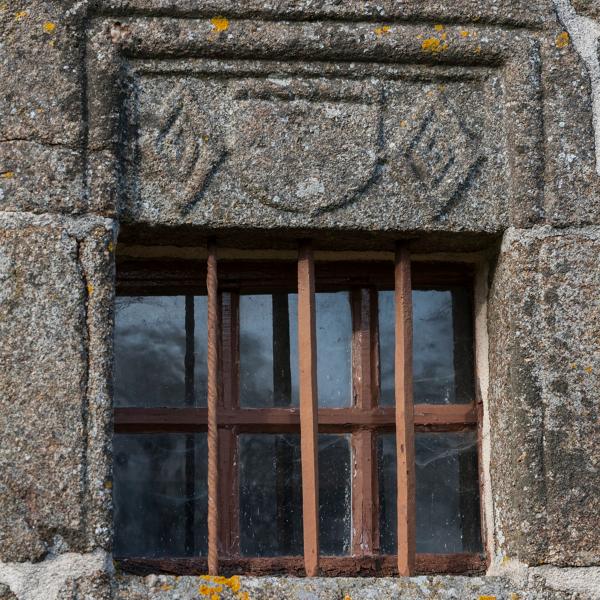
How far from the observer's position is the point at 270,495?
2453mm

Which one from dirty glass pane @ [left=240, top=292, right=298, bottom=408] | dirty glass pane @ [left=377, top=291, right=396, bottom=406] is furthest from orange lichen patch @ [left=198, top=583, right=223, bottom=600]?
dirty glass pane @ [left=377, top=291, right=396, bottom=406]

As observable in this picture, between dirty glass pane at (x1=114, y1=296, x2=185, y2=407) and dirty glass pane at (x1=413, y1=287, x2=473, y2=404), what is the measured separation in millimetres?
529

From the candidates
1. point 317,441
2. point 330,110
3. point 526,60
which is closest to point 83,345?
point 317,441

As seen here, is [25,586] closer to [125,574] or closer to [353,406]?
[125,574]

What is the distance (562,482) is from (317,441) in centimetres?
50

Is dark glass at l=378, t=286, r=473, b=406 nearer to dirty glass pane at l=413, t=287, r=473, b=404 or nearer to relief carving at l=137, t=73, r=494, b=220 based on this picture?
dirty glass pane at l=413, t=287, r=473, b=404

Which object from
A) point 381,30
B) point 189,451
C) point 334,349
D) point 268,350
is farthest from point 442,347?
point 381,30

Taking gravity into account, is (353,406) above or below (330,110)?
below

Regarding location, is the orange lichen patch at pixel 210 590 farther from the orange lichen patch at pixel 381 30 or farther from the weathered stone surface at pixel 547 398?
the orange lichen patch at pixel 381 30

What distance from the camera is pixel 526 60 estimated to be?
7.89 feet

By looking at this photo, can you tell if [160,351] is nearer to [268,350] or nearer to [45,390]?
[268,350]

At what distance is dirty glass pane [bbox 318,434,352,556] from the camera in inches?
96.0

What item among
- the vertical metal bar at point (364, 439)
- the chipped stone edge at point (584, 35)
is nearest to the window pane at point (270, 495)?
the vertical metal bar at point (364, 439)

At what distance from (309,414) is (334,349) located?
0.25 meters
